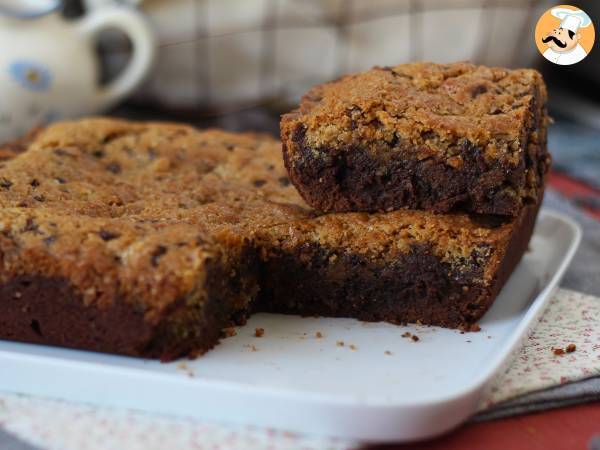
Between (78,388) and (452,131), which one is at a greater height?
(452,131)

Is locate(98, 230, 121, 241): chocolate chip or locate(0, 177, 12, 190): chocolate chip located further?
locate(0, 177, 12, 190): chocolate chip

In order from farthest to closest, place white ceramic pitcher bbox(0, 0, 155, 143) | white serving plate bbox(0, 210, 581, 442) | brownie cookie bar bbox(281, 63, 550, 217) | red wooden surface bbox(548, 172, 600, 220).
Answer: white ceramic pitcher bbox(0, 0, 155, 143) < red wooden surface bbox(548, 172, 600, 220) < brownie cookie bar bbox(281, 63, 550, 217) < white serving plate bbox(0, 210, 581, 442)

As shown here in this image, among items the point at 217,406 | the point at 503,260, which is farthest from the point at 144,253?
the point at 503,260

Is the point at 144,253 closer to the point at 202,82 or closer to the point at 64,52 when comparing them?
the point at 64,52

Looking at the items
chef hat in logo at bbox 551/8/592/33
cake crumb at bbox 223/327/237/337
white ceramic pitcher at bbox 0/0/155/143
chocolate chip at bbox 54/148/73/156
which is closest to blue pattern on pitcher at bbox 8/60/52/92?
white ceramic pitcher at bbox 0/0/155/143

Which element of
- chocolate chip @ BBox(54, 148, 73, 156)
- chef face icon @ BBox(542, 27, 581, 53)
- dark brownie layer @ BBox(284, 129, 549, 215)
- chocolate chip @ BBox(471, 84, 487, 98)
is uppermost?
chef face icon @ BBox(542, 27, 581, 53)

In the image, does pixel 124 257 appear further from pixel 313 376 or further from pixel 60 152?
pixel 60 152

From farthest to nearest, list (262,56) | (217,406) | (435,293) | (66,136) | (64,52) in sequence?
(262,56) < (64,52) < (66,136) < (435,293) < (217,406)

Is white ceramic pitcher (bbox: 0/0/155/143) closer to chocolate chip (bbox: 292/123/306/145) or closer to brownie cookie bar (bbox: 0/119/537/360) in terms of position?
brownie cookie bar (bbox: 0/119/537/360)
